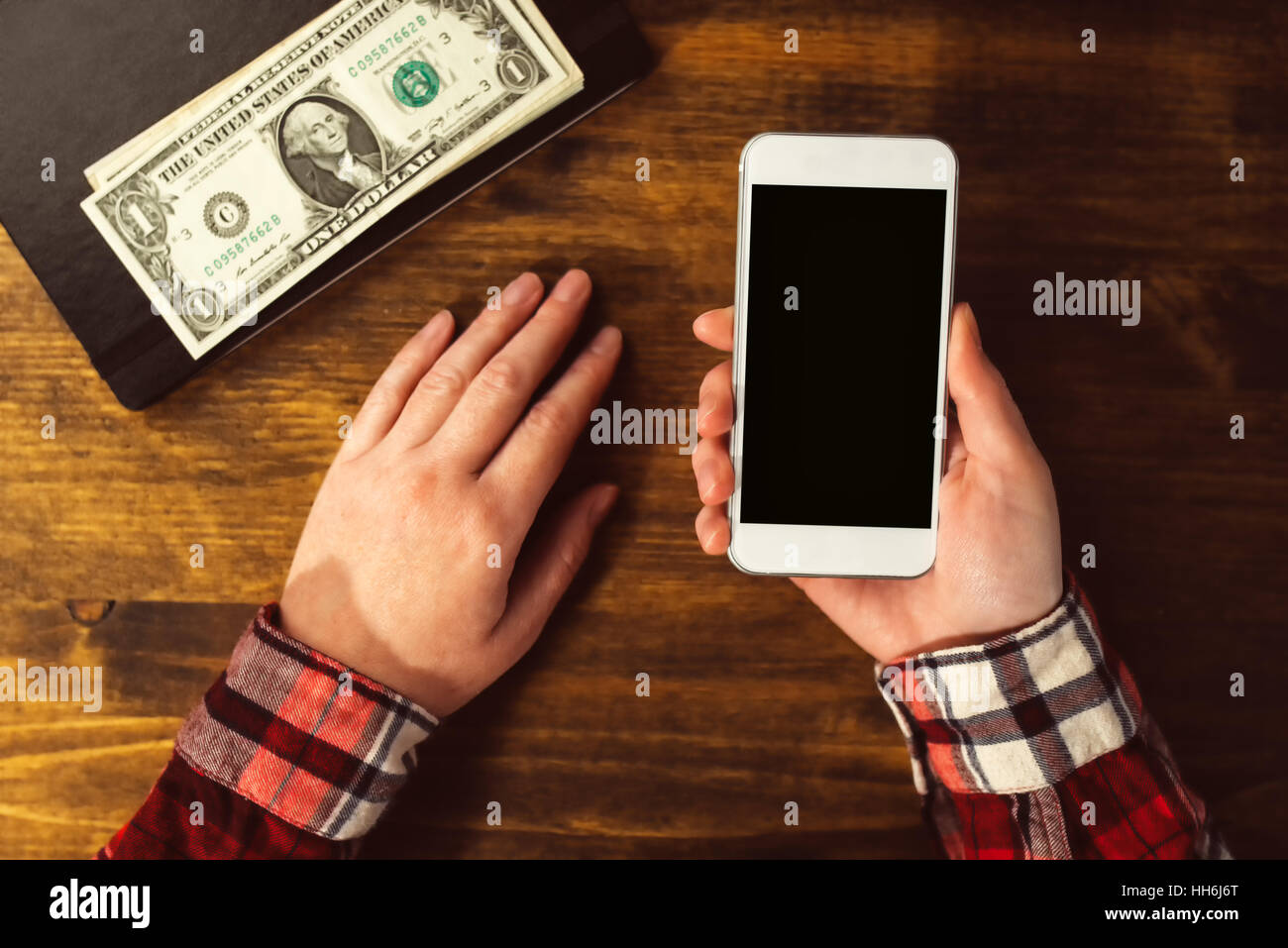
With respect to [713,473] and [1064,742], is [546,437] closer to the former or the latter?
[713,473]

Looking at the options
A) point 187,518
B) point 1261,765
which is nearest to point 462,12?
point 187,518

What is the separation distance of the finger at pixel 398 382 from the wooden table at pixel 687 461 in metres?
0.02

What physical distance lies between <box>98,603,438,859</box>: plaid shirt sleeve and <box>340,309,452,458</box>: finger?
0.19 metres

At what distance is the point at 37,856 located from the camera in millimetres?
788

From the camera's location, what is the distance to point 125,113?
77 cm

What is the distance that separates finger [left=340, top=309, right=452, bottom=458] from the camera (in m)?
0.77

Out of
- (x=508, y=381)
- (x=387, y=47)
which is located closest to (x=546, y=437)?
(x=508, y=381)

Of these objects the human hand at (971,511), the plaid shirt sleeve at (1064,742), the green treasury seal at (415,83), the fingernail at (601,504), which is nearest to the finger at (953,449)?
the human hand at (971,511)

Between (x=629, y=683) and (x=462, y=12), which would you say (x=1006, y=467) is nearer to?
(x=629, y=683)

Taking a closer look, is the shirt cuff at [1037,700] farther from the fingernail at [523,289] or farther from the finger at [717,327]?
the fingernail at [523,289]

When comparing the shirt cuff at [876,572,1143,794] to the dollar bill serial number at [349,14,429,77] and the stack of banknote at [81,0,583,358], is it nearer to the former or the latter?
the stack of banknote at [81,0,583,358]

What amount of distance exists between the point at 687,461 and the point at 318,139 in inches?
17.2

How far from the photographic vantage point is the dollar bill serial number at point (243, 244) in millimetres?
770
